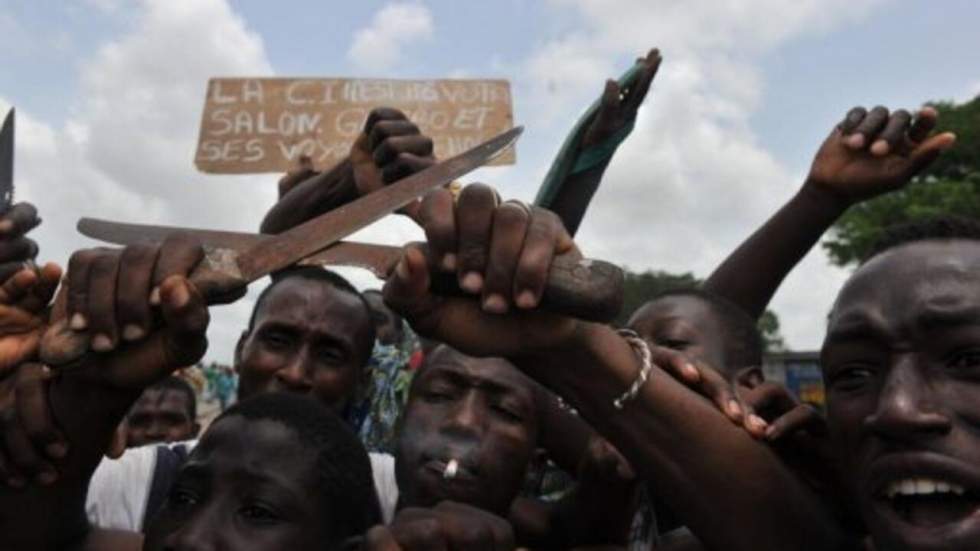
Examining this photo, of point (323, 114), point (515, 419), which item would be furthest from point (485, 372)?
point (323, 114)

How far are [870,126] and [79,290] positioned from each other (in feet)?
5.24

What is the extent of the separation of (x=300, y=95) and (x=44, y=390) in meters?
3.39

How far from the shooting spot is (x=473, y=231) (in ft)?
4.25

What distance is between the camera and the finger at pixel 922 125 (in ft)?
6.70

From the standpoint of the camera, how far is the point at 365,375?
3162 mm

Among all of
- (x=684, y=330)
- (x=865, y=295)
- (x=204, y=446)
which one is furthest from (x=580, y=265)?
(x=684, y=330)

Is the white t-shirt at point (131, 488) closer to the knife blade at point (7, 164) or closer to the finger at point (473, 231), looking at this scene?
the knife blade at point (7, 164)

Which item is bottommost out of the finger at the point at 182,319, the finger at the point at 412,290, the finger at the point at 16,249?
the finger at the point at 182,319

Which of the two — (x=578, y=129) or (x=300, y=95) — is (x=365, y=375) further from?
(x=300, y=95)

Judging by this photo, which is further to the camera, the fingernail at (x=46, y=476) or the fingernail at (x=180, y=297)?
the fingernail at (x=46, y=476)

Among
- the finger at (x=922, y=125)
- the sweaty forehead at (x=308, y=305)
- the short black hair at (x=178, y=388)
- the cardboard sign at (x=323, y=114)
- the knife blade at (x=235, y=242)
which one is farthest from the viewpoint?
the short black hair at (x=178, y=388)

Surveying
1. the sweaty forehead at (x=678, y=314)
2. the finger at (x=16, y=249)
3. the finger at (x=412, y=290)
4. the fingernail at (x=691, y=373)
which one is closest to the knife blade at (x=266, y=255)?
the finger at (x=412, y=290)

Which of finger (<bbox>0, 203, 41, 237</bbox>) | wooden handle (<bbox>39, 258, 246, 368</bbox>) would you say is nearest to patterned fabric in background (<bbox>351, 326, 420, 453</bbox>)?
finger (<bbox>0, 203, 41, 237</bbox>)

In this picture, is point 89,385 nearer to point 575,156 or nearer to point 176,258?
point 176,258
